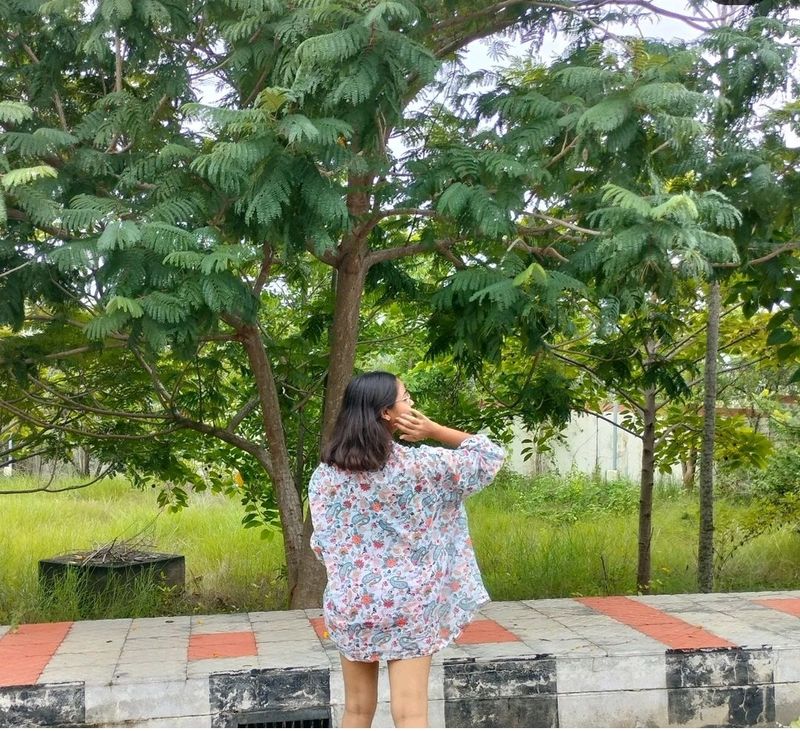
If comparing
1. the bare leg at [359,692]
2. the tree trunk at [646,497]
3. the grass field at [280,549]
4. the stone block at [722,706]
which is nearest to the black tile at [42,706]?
the bare leg at [359,692]

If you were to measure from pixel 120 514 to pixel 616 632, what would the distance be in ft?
28.4

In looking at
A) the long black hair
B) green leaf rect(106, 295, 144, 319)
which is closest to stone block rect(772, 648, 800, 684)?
the long black hair

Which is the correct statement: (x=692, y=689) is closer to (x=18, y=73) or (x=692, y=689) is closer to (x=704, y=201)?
(x=704, y=201)

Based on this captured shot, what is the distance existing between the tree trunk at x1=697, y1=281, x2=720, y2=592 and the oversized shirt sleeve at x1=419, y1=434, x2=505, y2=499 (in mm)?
4763

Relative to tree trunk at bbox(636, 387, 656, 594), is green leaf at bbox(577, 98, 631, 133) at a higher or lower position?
higher

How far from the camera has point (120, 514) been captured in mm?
12297

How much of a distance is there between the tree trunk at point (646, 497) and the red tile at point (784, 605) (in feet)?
6.09

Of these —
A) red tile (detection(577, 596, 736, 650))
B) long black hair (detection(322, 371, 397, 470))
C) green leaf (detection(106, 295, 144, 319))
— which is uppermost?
green leaf (detection(106, 295, 144, 319))

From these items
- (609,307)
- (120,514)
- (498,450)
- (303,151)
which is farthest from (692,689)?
(120,514)

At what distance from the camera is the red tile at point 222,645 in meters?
4.72

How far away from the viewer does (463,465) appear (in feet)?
10.3

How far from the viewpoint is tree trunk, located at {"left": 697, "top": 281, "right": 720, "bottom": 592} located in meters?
7.52

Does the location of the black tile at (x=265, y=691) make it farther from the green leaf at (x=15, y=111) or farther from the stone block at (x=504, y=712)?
the green leaf at (x=15, y=111)

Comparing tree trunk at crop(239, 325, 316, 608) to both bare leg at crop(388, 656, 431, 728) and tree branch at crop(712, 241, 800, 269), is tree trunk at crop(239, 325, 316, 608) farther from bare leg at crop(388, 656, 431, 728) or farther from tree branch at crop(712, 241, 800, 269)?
bare leg at crop(388, 656, 431, 728)
